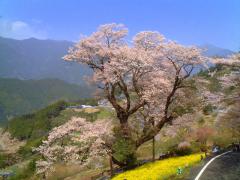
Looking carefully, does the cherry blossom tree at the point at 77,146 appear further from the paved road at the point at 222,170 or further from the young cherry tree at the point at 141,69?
the paved road at the point at 222,170

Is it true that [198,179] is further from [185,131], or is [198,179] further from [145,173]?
[185,131]

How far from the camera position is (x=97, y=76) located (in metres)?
38.8

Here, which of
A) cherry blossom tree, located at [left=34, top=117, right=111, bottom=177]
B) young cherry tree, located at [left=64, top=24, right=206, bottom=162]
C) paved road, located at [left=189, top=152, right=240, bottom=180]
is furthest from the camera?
young cherry tree, located at [left=64, top=24, right=206, bottom=162]

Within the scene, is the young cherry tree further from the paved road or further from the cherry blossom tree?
the paved road

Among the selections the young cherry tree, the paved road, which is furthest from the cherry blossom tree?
the paved road

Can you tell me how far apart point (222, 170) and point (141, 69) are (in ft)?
53.5

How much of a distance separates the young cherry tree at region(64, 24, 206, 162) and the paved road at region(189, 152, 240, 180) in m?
11.3

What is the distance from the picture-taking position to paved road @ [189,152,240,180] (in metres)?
21.4

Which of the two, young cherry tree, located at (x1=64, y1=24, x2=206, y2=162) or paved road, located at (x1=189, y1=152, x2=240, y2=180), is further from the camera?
young cherry tree, located at (x1=64, y1=24, x2=206, y2=162)

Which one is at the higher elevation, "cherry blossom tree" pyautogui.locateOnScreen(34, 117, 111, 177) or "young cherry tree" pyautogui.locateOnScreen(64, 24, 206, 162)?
"young cherry tree" pyautogui.locateOnScreen(64, 24, 206, 162)

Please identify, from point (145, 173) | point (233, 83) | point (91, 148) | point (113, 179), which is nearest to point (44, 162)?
point (91, 148)

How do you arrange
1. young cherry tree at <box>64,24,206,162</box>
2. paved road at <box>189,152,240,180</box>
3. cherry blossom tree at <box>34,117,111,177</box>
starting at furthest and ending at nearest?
young cherry tree at <box>64,24,206,162</box>, cherry blossom tree at <box>34,117,111,177</box>, paved road at <box>189,152,240,180</box>

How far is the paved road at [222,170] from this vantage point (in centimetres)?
2144

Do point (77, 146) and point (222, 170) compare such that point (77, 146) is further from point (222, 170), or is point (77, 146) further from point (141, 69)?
point (222, 170)
